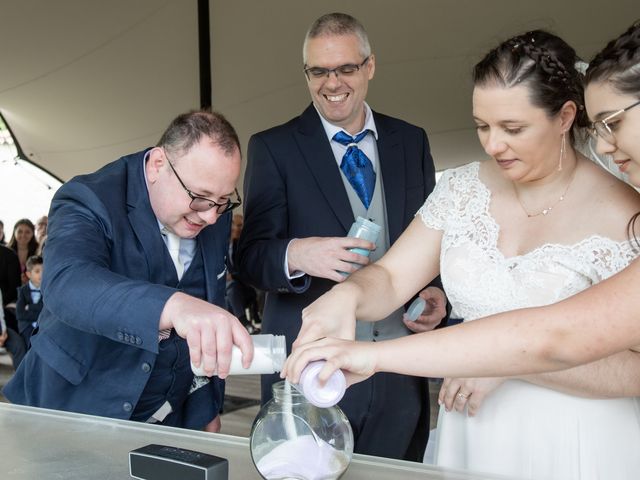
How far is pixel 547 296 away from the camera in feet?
4.84

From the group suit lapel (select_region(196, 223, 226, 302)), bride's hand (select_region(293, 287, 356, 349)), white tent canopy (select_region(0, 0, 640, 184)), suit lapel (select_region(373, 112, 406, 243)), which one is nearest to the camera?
bride's hand (select_region(293, 287, 356, 349))

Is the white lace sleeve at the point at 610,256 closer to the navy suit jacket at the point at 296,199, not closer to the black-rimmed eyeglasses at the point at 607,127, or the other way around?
the black-rimmed eyeglasses at the point at 607,127

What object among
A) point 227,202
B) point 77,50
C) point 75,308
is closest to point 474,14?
point 77,50

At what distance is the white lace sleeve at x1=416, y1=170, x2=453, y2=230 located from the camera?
1.68 meters

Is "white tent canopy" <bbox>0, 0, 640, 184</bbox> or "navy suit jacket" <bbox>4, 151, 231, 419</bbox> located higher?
"white tent canopy" <bbox>0, 0, 640, 184</bbox>

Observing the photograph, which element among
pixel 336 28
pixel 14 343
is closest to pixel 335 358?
pixel 336 28

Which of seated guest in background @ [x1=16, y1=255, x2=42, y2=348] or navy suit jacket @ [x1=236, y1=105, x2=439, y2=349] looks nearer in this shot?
navy suit jacket @ [x1=236, y1=105, x2=439, y2=349]

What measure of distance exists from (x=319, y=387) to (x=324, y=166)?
121 centimetres

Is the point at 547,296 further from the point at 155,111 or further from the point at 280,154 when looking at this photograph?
the point at 155,111

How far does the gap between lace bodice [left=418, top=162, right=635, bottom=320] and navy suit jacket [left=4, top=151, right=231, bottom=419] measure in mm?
610

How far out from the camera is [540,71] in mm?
1465

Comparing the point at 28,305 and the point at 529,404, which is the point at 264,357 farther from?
the point at 28,305

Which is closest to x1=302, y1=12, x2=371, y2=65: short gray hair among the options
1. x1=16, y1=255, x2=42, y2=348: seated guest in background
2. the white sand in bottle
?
the white sand in bottle

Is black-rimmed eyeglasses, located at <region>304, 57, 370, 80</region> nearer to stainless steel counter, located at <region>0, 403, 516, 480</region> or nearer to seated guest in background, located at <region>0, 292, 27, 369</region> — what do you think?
stainless steel counter, located at <region>0, 403, 516, 480</region>
